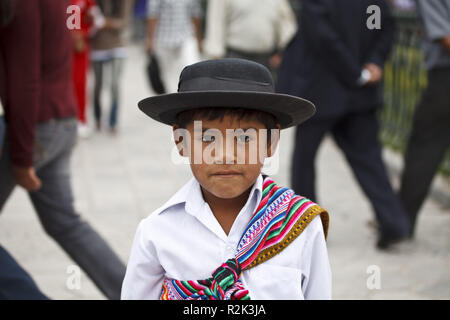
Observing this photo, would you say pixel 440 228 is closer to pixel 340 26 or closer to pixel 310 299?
pixel 340 26

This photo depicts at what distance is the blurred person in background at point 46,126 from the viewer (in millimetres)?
3188

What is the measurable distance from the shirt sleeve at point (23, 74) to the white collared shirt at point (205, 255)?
1.29 meters

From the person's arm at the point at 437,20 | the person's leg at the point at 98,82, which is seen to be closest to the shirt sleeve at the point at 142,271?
the person's arm at the point at 437,20

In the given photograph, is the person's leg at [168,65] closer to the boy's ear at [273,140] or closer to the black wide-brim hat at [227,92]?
the boy's ear at [273,140]

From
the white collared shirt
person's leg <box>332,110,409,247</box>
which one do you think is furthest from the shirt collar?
person's leg <box>332,110,409,247</box>

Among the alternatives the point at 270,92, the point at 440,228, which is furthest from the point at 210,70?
the point at 440,228

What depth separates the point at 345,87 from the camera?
4.79 meters

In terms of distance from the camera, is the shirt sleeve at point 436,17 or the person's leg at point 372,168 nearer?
the shirt sleeve at point 436,17

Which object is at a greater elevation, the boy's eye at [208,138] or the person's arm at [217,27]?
the boy's eye at [208,138]

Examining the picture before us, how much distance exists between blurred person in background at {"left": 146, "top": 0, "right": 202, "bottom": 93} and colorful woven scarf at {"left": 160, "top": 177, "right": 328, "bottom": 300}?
6.21m

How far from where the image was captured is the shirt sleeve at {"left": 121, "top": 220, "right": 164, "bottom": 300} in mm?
2158

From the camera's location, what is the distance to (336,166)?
7.55 m
